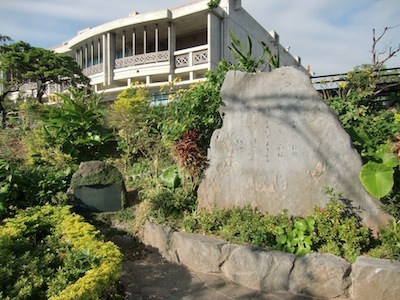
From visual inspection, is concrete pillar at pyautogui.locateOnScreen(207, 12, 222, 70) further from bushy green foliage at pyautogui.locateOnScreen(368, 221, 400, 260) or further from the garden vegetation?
bushy green foliage at pyautogui.locateOnScreen(368, 221, 400, 260)

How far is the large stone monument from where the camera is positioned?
4.09 metres

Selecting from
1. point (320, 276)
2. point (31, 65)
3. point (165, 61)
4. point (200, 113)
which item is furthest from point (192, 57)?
point (320, 276)

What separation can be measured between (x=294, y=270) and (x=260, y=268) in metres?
0.37

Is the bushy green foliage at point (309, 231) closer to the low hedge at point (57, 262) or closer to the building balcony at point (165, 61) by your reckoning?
the low hedge at point (57, 262)

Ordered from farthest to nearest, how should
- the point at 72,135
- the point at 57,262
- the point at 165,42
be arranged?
the point at 165,42, the point at 72,135, the point at 57,262

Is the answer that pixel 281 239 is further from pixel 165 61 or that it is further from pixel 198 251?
pixel 165 61

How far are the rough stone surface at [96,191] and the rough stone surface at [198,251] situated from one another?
179cm

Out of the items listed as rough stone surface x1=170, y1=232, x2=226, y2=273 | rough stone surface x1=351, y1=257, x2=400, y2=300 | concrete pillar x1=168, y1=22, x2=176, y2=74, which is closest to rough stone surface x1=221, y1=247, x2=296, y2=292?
rough stone surface x1=170, y1=232, x2=226, y2=273

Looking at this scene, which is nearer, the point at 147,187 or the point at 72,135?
the point at 147,187

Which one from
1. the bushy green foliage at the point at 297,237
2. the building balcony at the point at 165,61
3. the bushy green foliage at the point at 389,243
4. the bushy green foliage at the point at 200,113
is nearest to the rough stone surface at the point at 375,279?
the bushy green foliage at the point at 389,243

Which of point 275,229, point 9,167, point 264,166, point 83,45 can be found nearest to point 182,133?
point 264,166

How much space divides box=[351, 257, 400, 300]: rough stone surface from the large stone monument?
0.91m

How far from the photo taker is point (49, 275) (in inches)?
104

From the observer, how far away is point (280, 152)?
4473 mm
